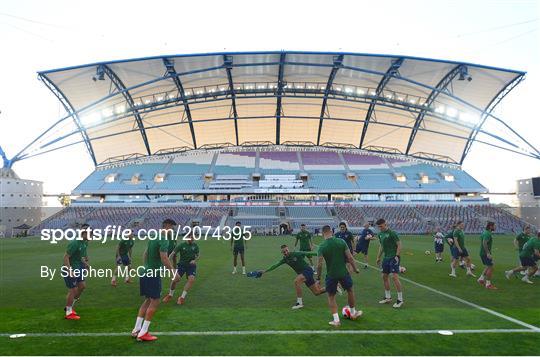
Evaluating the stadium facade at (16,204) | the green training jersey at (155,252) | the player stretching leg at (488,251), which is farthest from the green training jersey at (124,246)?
the stadium facade at (16,204)

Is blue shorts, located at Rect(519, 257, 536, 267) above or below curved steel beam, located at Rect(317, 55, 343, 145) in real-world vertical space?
below

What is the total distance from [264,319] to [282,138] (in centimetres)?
4947

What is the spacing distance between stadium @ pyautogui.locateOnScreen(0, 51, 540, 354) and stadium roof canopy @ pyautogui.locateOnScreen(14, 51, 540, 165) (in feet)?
0.81

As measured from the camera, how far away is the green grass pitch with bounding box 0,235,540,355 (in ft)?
19.2

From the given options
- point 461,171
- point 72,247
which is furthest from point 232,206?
point 72,247

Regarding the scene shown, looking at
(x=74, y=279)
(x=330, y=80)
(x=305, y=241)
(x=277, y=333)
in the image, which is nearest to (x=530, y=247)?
(x=305, y=241)

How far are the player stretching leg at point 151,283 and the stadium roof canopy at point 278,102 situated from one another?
30403mm

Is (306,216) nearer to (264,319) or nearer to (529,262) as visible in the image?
(529,262)

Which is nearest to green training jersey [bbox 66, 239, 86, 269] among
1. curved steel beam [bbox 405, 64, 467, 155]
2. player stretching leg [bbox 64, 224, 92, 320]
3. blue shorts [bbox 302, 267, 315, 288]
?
player stretching leg [bbox 64, 224, 92, 320]

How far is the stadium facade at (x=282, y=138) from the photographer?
39000mm

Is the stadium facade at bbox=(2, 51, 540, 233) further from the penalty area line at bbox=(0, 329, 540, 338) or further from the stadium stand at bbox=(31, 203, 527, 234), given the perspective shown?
the penalty area line at bbox=(0, 329, 540, 338)

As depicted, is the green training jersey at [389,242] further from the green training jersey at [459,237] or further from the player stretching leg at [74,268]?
the player stretching leg at [74,268]

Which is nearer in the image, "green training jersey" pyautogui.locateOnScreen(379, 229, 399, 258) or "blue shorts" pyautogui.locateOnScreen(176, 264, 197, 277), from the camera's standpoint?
"green training jersey" pyautogui.locateOnScreen(379, 229, 399, 258)

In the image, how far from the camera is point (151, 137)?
52719 mm
